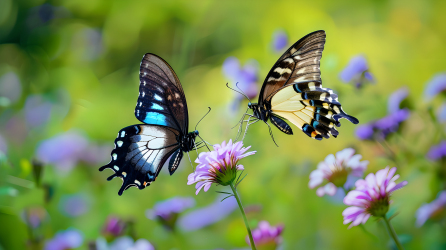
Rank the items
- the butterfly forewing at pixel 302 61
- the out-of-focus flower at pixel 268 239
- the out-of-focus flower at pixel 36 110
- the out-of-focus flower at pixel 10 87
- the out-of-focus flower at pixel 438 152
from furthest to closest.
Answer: the out-of-focus flower at pixel 10 87, the out-of-focus flower at pixel 36 110, the out-of-focus flower at pixel 438 152, the butterfly forewing at pixel 302 61, the out-of-focus flower at pixel 268 239

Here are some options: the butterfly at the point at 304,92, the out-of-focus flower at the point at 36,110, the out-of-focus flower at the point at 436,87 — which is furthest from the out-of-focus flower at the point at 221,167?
the out-of-focus flower at the point at 36,110

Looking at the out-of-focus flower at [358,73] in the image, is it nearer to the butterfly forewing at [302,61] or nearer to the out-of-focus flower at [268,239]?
the butterfly forewing at [302,61]

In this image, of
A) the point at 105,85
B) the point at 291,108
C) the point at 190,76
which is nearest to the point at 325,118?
the point at 291,108

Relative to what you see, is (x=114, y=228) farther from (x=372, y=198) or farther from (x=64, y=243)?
Result: (x=372, y=198)

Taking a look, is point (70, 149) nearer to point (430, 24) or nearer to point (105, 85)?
point (105, 85)

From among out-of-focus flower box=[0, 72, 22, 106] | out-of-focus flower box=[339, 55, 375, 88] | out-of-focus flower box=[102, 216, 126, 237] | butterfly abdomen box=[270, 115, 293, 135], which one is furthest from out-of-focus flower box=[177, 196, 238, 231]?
out-of-focus flower box=[0, 72, 22, 106]

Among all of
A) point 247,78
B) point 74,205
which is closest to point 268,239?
point 247,78

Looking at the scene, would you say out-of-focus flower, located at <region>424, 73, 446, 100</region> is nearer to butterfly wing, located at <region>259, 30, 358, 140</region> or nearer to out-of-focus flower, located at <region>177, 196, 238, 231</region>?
butterfly wing, located at <region>259, 30, 358, 140</region>
